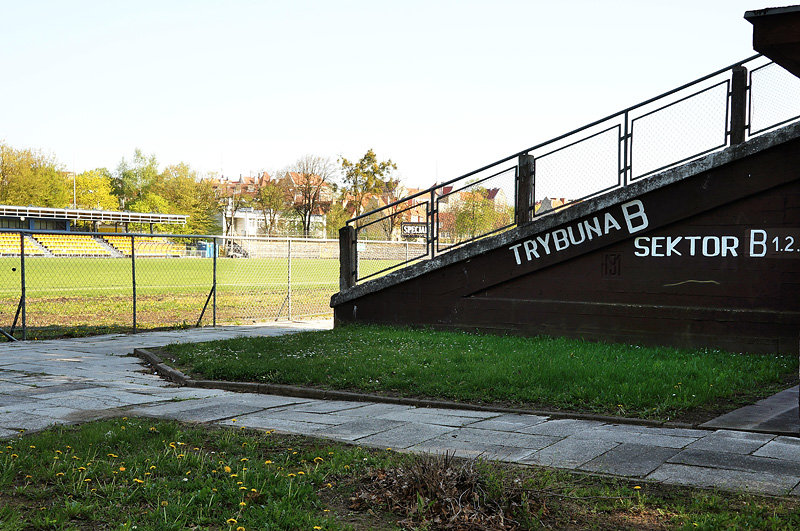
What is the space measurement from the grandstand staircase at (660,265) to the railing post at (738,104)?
142mm

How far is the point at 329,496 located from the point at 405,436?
1.75 m

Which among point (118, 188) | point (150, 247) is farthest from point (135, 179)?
point (150, 247)

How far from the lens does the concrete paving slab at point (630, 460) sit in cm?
500

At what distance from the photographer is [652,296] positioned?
11375 mm

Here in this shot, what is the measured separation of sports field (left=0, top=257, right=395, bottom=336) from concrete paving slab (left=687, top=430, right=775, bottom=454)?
10382 millimetres

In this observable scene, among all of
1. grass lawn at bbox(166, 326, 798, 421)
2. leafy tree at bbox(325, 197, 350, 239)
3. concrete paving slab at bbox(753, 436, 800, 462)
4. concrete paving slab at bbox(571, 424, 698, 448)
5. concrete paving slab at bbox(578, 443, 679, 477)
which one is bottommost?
concrete paving slab at bbox(571, 424, 698, 448)

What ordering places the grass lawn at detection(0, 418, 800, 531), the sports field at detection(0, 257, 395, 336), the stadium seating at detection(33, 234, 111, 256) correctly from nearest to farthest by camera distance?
the grass lawn at detection(0, 418, 800, 531), the sports field at detection(0, 257, 395, 336), the stadium seating at detection(33, 234, 111, 256)

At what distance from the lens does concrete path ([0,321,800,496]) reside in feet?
16.6

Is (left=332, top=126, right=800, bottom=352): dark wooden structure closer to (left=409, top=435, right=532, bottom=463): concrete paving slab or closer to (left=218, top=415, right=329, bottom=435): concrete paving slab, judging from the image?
(left=409, top=435, right=532, bottom=463): concrete paving slab

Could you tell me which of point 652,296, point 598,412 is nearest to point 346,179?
point 652,296

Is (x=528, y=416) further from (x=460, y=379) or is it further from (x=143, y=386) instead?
(x=143, y=386)

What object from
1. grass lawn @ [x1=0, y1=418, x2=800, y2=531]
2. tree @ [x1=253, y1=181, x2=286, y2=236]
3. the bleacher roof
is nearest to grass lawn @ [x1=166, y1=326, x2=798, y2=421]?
grass lawn @ [x1=0, y1=418, x2=800, y2=531]

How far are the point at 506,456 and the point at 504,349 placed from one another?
507cm

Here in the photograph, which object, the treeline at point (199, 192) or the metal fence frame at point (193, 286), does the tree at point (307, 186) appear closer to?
the treeline at point (199, 192)
